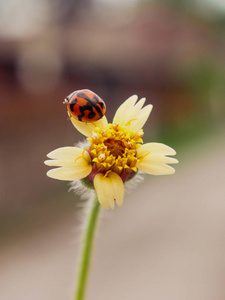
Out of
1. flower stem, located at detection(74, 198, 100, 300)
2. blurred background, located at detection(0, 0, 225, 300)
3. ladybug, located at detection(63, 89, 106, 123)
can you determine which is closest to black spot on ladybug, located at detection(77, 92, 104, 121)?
ladybug, located at detection(63, 89, 106, 123)

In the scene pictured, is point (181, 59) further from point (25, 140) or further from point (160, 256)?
point (160, 256)

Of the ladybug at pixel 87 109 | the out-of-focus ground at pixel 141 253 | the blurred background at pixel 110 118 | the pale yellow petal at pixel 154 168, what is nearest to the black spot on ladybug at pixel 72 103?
the ladybug at pixel 87 109

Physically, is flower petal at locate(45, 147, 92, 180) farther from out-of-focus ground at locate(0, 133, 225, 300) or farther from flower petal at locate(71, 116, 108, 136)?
out-of-focus ground at locate(0, 133, 225, 300)

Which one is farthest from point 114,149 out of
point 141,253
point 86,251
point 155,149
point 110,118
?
point 110,118

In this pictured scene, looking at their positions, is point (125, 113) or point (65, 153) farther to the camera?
point (125, 113)

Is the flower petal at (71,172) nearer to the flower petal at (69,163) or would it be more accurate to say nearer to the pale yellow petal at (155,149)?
the flower petal at (69,163)

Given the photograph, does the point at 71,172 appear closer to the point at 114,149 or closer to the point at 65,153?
the point at 65,153

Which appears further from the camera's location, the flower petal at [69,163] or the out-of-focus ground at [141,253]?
the out-of-focus ground at [141,253]
